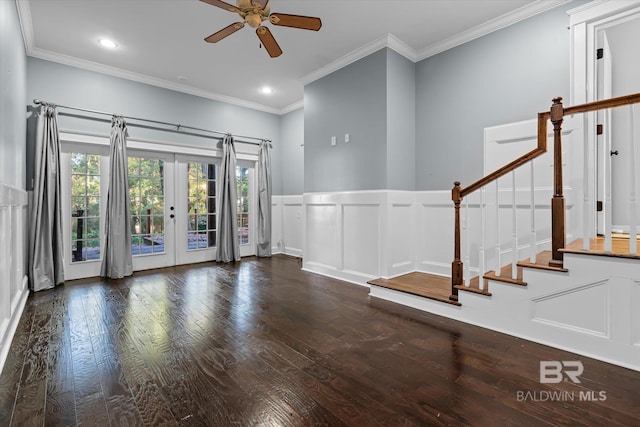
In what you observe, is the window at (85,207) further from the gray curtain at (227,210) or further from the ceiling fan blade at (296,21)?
the ceiling fan blade at (296,21)

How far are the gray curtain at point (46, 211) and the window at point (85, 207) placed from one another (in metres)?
0.37

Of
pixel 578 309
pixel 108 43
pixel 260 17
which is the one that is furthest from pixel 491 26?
pixel 108 43

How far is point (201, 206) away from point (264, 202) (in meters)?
1.18

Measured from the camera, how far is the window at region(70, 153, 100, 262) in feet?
14.3

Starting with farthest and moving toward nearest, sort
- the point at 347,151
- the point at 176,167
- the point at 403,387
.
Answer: the point at 176,167, the point at 347,151, the point at 403,387

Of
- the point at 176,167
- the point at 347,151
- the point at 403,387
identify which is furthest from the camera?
the point at 176,167

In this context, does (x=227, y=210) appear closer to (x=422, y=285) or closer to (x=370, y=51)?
(x=370, y=51)

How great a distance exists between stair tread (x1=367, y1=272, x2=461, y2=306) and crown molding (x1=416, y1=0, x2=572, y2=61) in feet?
9.41

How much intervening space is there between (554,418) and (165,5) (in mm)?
4444

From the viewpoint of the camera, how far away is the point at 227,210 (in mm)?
Answer: 5543

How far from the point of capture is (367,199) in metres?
3.97

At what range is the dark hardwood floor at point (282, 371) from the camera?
1.54 metres

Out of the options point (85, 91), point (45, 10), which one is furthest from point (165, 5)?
point (85, 91)

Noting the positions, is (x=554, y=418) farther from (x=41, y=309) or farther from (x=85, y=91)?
(x=85, y=91)
